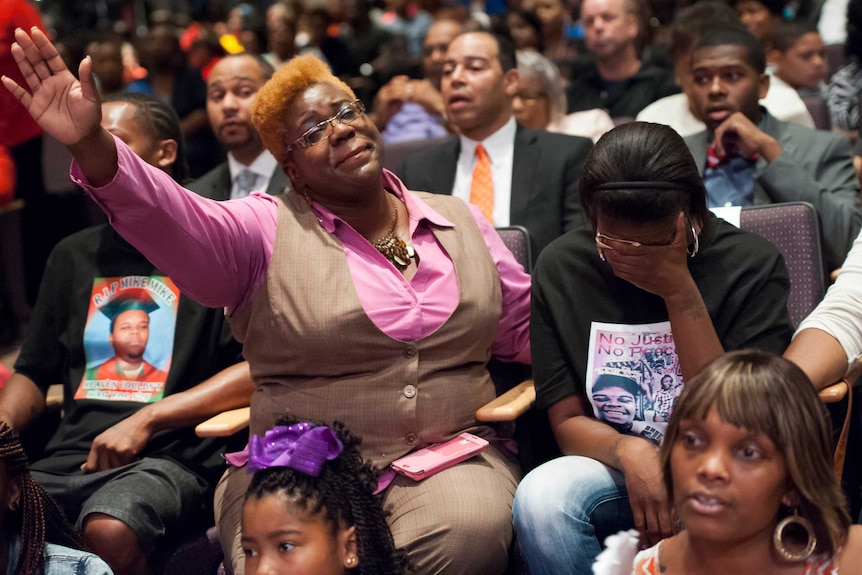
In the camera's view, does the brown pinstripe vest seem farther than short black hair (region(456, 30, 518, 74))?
No

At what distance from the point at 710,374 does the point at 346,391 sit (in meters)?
0.86

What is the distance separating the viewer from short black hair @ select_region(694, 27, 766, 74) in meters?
3.33

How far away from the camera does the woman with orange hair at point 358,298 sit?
6.94ft

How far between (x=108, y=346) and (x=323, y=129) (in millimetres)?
805

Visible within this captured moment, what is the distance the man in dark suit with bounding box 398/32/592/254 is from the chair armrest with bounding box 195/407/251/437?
126 centimetres

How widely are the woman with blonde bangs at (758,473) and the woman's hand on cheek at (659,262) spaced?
0.39m

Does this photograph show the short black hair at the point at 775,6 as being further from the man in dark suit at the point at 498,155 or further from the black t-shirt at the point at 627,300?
the black t-shirt at the point at 627,300

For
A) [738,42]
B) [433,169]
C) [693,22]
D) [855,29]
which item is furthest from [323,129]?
[855,29]

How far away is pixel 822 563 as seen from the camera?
1.58 m

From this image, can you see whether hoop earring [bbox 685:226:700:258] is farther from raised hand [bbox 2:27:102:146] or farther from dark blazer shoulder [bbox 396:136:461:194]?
dark blazer shoulder [bbox 396:136:461:194]

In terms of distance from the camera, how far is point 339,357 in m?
2.24

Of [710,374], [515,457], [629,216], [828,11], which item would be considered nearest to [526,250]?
[515,457]

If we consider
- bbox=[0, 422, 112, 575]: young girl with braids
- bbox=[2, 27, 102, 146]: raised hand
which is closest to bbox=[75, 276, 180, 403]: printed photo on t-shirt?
bbox=[0, 422, 112, 575]: young girl with braids

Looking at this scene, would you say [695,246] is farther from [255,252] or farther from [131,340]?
[131,340]
